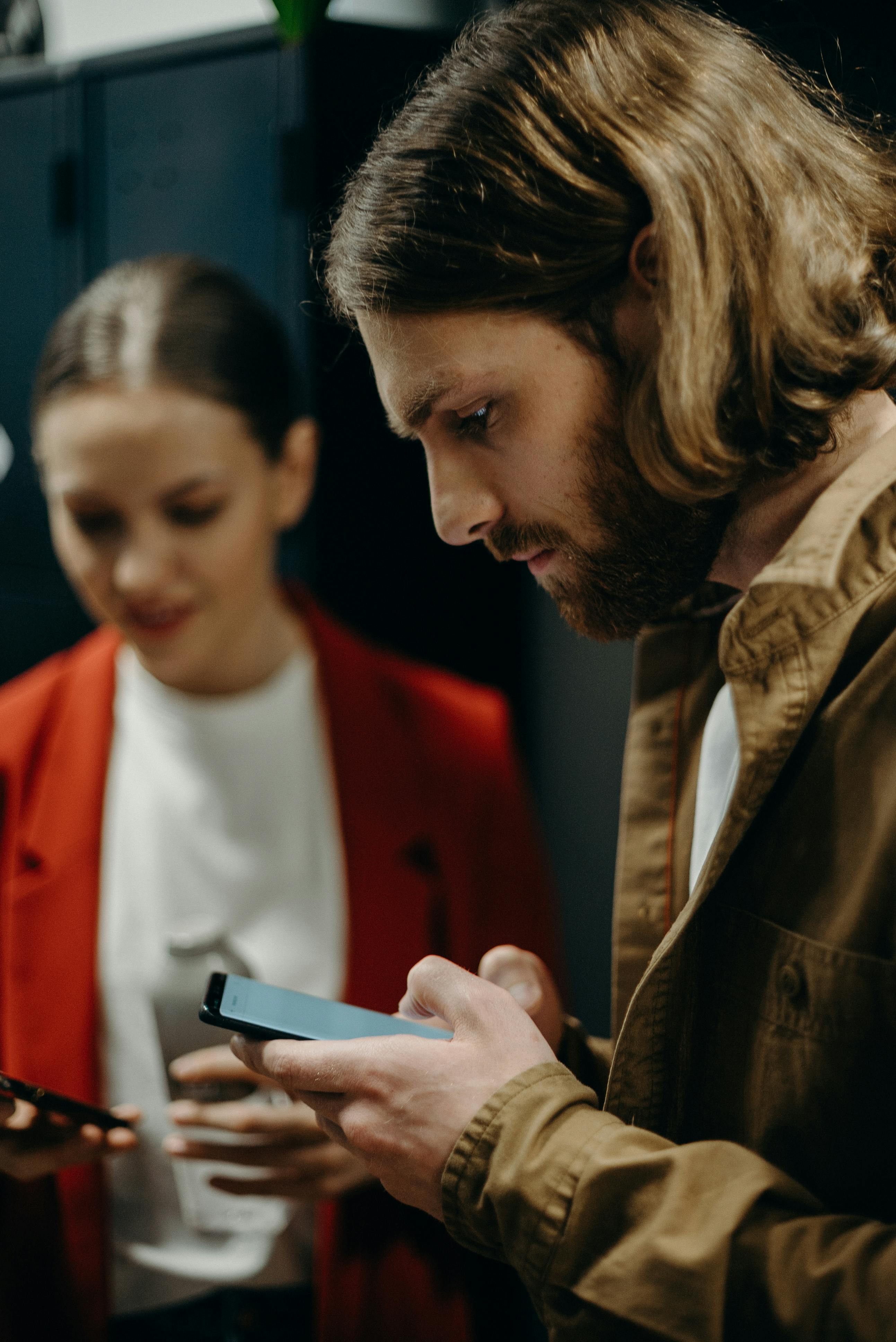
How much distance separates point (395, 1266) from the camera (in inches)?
60.1

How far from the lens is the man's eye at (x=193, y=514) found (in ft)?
4.91

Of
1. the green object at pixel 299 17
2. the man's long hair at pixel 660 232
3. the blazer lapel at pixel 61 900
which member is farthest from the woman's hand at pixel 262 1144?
the green object at pixel 299 17

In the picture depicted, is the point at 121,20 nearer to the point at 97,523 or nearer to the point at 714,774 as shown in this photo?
the point at 97,523

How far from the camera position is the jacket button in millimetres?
759

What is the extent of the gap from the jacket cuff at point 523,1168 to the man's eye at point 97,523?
1035 millimetres

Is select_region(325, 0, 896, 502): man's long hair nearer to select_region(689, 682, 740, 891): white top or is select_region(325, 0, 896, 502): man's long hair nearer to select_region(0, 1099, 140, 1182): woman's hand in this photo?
select_region(689, 682, 740, 891): white top

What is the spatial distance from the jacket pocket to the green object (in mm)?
1285

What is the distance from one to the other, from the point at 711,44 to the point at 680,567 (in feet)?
1.52

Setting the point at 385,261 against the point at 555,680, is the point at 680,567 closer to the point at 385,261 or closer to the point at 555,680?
the point at 385,261

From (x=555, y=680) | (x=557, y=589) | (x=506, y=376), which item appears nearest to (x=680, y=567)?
(x=557, y=589)

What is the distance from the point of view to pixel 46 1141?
122 centimetres

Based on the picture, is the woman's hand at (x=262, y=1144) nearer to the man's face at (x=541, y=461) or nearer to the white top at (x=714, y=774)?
the white top at (x=714, y=774)

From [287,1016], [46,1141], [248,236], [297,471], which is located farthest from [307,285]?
[46,1141]

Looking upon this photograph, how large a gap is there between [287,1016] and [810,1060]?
1.37 ft
